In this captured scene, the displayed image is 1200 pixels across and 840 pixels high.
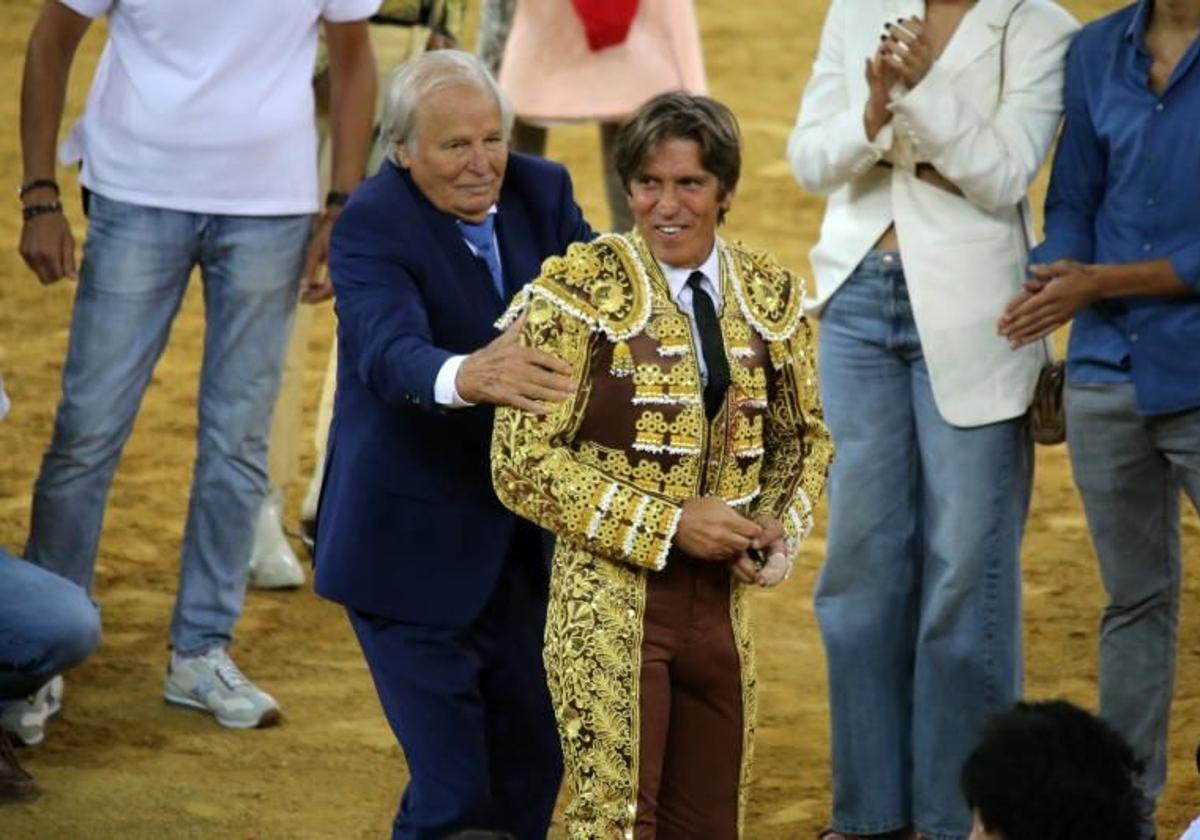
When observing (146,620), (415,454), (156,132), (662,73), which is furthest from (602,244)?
(662,73)

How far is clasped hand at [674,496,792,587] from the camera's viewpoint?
4719 mm

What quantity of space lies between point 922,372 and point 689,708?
1343 mm

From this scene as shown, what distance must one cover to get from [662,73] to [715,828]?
452 cm

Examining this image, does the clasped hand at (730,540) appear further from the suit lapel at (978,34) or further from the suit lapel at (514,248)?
the suit lapel at (978,34)

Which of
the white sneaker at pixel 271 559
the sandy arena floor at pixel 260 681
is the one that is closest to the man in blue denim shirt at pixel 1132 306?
the sandy arena floor at pixel 260 681

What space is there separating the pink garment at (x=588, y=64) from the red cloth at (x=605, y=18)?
66 millimetres

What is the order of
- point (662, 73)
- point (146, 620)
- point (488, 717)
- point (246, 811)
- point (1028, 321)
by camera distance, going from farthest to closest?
point (662, 73), point (146, 620), point (246, 811), point (1028, 321), point (488, 717)

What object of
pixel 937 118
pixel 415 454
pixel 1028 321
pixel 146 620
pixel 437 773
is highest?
pixel 937 118

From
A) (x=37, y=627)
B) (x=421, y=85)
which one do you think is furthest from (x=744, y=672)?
(x=37, y=627)

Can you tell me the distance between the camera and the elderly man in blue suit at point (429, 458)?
5.11 m

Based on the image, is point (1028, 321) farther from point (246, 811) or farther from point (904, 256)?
point (246, 811)

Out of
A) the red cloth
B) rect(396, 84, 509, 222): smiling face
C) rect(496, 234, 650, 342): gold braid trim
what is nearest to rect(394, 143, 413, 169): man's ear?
rect(396, 84, 509, 222): smiling face

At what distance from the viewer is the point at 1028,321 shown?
5.73m

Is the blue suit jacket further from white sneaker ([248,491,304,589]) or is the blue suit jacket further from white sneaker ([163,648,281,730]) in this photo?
white sneaker ([248,491,304,589])
